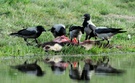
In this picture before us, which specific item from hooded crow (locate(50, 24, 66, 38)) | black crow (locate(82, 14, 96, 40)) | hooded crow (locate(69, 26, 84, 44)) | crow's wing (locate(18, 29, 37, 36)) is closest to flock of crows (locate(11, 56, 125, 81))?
crow's wing (locate(18, 29, 37, 36))

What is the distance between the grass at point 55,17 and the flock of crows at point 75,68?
1.72 meters

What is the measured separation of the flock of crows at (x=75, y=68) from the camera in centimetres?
1180

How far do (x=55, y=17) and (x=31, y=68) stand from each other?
9.72m

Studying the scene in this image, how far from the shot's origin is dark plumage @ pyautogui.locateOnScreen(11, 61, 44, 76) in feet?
40.0

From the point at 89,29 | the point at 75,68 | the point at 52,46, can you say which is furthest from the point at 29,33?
the point at 75,68

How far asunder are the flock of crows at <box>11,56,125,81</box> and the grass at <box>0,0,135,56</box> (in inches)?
67.5

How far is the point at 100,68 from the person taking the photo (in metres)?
12.9

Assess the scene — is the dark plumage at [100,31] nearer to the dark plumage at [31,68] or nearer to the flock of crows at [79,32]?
the flock of crows at [79,32]

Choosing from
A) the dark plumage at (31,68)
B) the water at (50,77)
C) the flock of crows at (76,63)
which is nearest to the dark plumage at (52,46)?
the flock of crows at (76,63)

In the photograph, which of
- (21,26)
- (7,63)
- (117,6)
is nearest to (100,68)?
(7,63)

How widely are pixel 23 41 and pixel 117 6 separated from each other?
10365mm

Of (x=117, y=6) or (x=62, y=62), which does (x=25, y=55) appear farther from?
(x=117, y=6)

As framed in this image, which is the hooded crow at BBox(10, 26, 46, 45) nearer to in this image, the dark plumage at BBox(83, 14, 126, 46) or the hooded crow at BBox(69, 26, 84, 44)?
the hooded crow at BBox(69, 26, 84, 44)

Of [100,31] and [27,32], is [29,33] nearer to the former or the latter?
[27,32]
